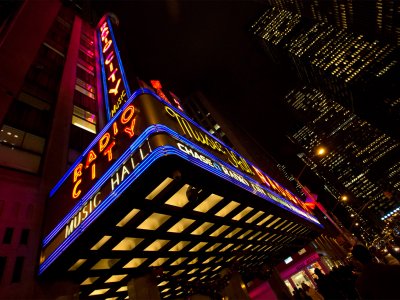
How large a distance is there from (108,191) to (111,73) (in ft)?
24.7

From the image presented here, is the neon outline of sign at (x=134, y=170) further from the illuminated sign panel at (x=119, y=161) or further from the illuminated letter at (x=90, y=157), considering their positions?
the illuminated letter at (x=90, y=157)

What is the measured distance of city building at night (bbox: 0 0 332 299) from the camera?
21.2 feet

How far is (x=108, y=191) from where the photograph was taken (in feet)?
21.5

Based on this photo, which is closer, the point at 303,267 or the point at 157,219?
the point at 157,219

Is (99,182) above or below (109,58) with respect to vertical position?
below

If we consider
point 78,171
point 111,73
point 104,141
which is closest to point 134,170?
point 104,141

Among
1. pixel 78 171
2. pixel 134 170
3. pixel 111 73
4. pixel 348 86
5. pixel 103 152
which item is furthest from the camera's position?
pixel 348 86

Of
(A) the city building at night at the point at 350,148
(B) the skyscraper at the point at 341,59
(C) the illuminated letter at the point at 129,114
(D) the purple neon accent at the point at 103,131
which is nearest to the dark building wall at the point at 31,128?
(D) the purple neon accent at the point at 103,131

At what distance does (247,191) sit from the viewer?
962 cm

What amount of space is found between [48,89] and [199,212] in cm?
1214

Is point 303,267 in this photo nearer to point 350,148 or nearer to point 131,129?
point 131,129

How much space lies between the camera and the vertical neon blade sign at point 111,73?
9898mm

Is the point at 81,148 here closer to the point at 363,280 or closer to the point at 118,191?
the point at 118,191

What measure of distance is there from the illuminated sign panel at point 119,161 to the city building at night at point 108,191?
0.04 meters
